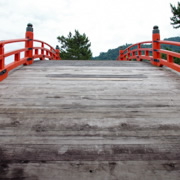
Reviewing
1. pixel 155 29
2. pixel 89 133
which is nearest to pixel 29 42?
pixel 155 29

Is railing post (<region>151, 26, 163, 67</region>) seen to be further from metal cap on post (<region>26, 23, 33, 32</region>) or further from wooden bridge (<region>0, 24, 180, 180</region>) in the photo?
metal cap on post (<region>26, 23, 33, 32</region>)

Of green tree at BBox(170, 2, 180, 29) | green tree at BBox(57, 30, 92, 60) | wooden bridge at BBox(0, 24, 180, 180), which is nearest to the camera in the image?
wooden bridge at BBox(0, 24, 180, 180)

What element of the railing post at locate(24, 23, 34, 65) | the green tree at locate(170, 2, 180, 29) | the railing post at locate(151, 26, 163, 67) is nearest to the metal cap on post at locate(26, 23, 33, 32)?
the railing post at locate(24, 23, 34, 65)

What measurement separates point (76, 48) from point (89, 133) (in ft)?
96.5

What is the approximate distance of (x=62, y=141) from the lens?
5.14 ft

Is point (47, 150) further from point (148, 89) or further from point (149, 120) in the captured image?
point (148, 89)

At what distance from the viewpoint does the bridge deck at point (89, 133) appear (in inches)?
49.9

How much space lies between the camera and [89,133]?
1697 mm

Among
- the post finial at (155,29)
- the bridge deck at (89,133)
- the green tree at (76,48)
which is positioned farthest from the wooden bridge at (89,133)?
the green tree at (76,48)

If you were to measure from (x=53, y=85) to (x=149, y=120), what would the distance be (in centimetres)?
196

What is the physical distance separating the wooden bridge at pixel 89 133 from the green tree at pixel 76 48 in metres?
26.6

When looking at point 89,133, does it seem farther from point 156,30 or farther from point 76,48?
point 76,48

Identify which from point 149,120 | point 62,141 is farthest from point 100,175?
point 149,120

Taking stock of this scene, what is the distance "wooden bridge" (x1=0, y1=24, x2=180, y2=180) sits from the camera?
1.27 m
